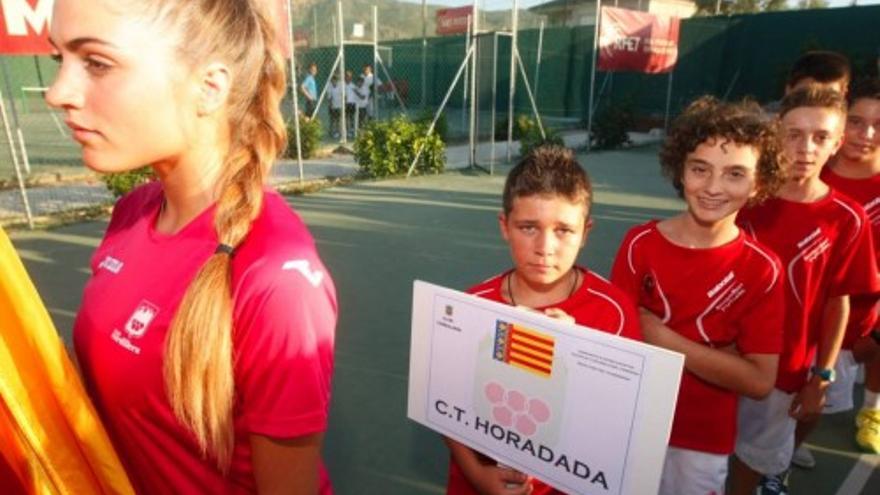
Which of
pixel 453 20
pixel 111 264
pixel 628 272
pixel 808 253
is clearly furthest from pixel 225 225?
pixel 453 20

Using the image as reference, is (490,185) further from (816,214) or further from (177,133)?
(177,133)

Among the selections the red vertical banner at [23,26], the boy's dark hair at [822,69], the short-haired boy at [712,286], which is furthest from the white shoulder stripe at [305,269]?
the red vertical banner at [23,26]

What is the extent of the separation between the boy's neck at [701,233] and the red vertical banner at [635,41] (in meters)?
11.8

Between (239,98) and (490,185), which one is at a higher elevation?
(239,98)

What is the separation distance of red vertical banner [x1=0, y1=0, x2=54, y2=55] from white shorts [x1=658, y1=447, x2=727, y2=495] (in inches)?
282

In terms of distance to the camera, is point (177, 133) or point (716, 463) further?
point (716, 463)

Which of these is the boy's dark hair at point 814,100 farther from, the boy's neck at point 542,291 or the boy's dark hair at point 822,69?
the boy's neck at point 542,291

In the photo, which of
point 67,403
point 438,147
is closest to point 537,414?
point 67,403

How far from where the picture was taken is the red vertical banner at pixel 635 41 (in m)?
13.0

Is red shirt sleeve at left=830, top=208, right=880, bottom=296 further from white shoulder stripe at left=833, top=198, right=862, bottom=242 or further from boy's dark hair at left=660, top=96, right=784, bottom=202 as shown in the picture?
boy's dark hair at left=660, top=96, right=784, bottom=202

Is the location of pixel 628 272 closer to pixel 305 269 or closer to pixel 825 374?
pixel 825 374

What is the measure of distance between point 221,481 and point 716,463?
1.68 m

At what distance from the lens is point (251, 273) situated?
1009 mm

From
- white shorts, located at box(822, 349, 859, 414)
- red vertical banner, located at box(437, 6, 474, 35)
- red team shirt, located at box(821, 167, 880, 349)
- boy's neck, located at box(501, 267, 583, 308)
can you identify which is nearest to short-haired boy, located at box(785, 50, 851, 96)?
red team shirt, located at box(821, 167, 880, 349)
